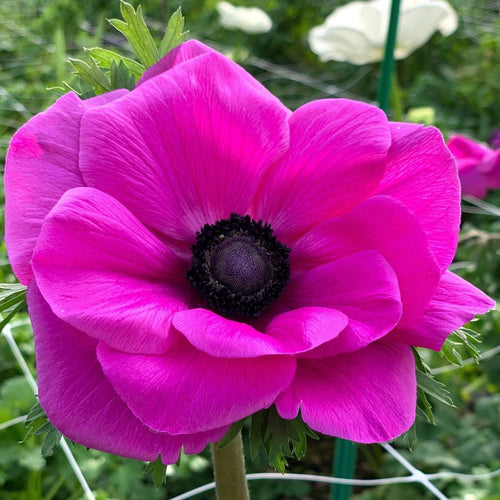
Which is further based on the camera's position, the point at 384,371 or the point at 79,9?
the point at 79,9

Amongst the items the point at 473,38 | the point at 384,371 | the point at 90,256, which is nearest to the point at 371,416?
the point at 384,371

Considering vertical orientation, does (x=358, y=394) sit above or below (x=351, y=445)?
above

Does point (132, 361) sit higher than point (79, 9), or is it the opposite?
point (132, 361)

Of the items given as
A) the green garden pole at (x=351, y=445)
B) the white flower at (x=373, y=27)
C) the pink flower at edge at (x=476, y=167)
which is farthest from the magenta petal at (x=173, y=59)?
the white flower at (x=373, y=27)

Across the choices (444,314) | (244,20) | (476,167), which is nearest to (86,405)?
(444,314)

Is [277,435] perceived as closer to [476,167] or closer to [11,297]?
[11,297]

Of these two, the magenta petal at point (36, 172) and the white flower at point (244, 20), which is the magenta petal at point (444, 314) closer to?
the magenta petal at point (36, 172)

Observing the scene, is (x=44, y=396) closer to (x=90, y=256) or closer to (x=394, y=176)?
(x=90, y=256)
